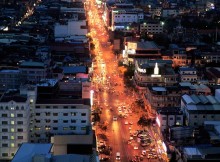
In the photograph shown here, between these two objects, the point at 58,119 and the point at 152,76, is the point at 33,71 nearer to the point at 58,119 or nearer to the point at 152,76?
the point at 152,76

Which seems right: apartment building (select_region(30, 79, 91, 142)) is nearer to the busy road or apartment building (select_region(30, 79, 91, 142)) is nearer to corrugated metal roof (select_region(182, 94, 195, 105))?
the busy road

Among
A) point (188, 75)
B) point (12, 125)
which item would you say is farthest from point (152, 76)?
point (12, 125)

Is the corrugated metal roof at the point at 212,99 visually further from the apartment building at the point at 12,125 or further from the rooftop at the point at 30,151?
the rooftop at the point at 30,151

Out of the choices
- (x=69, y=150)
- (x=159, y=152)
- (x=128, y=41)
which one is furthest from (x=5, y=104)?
(x=128, y=41)

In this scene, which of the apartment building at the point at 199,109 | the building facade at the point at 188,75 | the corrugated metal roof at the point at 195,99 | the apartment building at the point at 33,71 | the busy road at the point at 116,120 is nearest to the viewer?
the busy road at the point at 116,120

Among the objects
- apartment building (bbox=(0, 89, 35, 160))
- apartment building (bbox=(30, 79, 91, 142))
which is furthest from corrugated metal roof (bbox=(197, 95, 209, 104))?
apartment building (bbox=(0, 89, 35, 160))

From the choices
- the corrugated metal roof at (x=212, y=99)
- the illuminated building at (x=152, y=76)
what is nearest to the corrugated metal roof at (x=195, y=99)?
the corrugated metal roof at (x=212, y=99)
